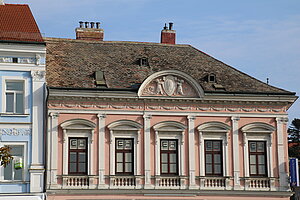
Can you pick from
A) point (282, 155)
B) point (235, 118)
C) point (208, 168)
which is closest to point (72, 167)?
point (208, 168)

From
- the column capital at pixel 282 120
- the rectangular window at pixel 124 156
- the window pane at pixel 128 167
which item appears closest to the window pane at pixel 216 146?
the column capital at pixel 282 120

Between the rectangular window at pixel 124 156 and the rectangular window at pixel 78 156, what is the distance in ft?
5.37

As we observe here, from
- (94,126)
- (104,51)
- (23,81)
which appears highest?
(104,51)

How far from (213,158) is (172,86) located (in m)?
4.33

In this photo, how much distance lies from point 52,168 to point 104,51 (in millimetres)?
8487

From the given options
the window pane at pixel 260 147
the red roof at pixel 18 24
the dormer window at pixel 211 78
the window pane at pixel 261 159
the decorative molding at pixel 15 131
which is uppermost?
the red roof at pixel 18 24

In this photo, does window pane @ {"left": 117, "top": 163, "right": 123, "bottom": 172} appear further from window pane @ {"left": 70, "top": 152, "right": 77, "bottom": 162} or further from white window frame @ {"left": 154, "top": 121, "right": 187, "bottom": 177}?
window pane @ {"left": 70, "top": 152, "right": 77, "bottom": 162}

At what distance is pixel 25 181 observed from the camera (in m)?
29.1

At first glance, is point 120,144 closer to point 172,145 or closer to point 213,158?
point 172,145

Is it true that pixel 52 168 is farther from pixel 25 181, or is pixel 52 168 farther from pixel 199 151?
pixel 199 151

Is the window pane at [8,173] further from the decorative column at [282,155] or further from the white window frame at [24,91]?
the decorative column at [282,155]

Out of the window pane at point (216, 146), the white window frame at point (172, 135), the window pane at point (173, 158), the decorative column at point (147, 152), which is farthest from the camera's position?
the window pane at point (216, 146)

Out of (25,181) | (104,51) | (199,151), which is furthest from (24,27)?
(199,151)

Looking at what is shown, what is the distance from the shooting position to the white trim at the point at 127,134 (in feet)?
101
